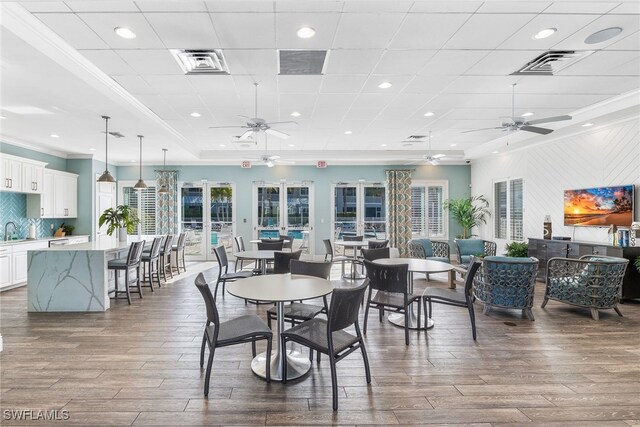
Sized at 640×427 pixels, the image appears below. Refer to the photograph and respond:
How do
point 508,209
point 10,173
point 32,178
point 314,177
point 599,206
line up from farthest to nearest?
point 314,177
point 508,209
point 32,178
point 10,173
point 599,206

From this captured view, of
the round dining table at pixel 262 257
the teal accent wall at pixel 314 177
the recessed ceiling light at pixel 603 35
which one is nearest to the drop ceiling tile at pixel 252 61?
the round dining table at pixel 262 257

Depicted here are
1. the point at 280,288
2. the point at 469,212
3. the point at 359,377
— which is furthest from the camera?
the point at 469,212

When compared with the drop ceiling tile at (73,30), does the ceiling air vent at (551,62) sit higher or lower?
higher

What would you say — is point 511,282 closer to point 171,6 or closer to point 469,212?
point 171,6

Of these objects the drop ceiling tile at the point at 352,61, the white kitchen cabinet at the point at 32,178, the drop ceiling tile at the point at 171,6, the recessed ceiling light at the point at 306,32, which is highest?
the drop ceiling tile at the point at 352,61

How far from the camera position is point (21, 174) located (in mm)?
6930

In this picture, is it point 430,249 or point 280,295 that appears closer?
point 280,295

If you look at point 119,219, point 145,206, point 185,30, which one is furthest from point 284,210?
point 185,30

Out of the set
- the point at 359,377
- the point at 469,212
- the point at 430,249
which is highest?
the point at 469,212

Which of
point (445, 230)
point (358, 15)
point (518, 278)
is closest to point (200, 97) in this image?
point (358, 15)

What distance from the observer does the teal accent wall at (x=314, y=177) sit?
10.3 metres

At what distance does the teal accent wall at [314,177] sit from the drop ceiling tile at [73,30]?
6.88m

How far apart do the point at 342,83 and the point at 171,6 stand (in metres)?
2.25

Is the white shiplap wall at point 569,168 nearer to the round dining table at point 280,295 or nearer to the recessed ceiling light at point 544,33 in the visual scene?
the recessed ceiling light at point 544,33
